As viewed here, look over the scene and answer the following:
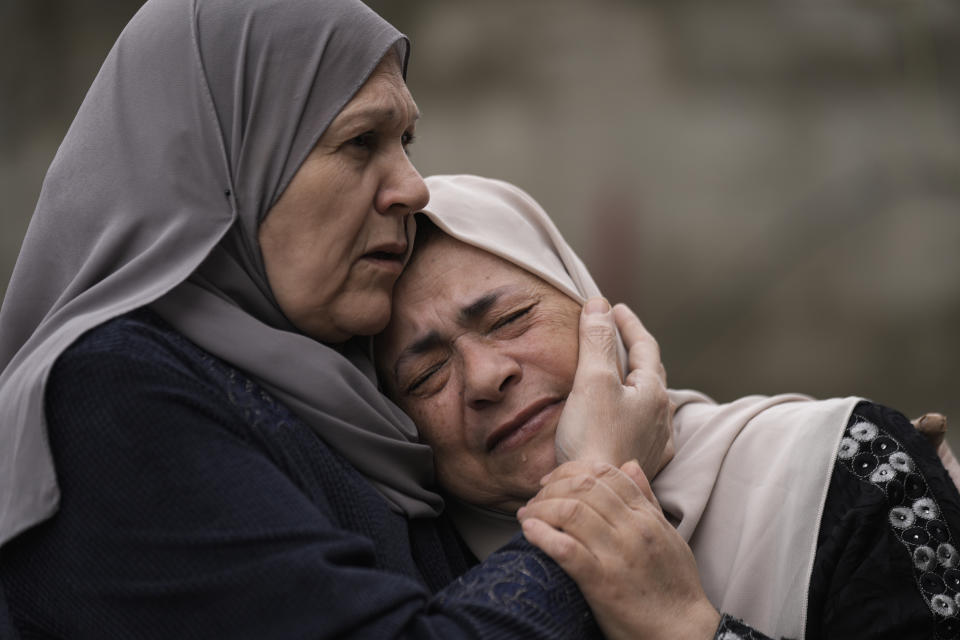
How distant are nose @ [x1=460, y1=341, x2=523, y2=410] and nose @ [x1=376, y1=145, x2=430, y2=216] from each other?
0.32 metres

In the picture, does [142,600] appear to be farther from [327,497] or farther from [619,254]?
[619,254]

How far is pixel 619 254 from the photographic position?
19.8 ft

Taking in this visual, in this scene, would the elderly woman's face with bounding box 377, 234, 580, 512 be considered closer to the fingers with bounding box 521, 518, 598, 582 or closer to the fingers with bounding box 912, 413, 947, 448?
the fingers with bounding box 521, 518, 598, 582

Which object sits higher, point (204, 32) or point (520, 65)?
point (204, 32)

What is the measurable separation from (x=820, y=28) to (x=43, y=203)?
5.23 metres

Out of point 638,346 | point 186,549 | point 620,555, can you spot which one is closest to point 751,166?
point 638,346

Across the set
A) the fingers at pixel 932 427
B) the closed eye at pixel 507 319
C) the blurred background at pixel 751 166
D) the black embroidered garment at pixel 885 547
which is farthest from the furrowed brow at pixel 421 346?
the blurred background at pixel 751 166

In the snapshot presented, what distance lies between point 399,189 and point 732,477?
888 mm

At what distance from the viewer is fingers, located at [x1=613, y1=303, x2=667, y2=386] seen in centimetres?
211

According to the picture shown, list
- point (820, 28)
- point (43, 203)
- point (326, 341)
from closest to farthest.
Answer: point (43, 203)
point (326, 341)
point (820, 28)

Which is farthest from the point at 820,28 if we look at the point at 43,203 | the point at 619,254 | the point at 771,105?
the point at 43,203

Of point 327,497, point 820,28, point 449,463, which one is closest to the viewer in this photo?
point 327,497

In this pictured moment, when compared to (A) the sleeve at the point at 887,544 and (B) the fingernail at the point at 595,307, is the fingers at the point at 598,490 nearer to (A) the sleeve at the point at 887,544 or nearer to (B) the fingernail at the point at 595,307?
(A) the sleeve at the point at 887,544

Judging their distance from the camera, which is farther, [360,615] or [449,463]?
[449,463]
